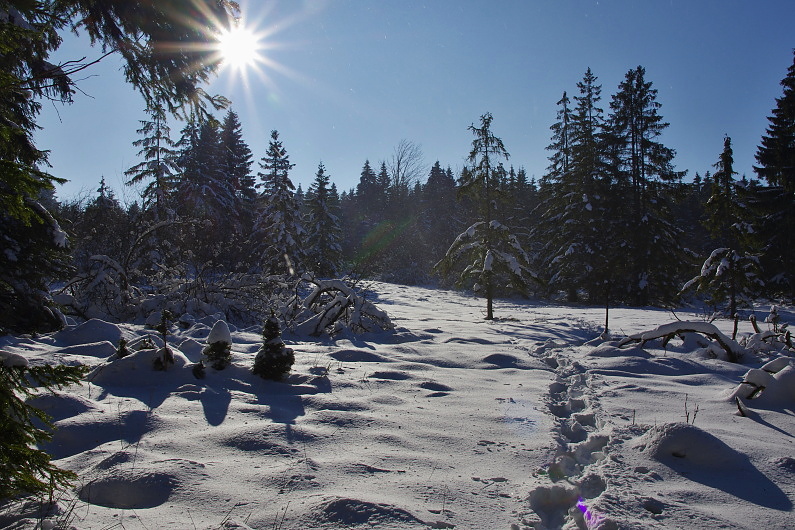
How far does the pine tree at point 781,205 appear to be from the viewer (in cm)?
2238

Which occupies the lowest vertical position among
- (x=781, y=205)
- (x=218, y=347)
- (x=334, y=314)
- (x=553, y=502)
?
(x=553, y=502)

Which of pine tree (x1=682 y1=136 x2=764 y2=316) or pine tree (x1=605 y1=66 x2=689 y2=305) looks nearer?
pine tree (x1=682 y1=136 x2=764 y2=316)

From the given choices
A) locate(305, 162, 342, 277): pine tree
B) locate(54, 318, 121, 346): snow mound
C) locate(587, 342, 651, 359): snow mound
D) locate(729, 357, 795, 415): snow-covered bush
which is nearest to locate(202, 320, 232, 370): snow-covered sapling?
locate(54, 318, 121, 346): snow mound

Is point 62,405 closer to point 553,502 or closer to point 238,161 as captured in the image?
point 553,502

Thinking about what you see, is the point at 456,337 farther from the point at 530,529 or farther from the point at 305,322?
the point at 530,529

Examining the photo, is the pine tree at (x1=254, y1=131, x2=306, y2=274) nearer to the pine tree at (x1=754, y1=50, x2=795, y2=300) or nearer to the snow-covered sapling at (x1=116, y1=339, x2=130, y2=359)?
the snow-covered sapling at (x1=116, y1=339, x2=130, y2=359)

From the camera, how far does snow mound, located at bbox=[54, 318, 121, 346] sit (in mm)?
5523

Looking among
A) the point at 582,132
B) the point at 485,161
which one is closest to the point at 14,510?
the point at 485,161

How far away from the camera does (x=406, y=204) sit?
51.8 meters

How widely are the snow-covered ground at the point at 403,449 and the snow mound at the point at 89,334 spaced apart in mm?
106

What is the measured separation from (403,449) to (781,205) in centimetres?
2943

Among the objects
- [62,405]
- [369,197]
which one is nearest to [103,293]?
[62,405]

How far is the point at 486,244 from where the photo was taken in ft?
54.5

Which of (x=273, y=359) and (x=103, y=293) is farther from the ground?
(x=103, y=293)
